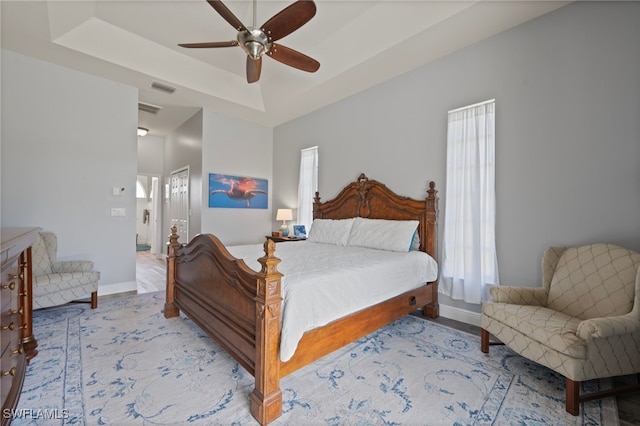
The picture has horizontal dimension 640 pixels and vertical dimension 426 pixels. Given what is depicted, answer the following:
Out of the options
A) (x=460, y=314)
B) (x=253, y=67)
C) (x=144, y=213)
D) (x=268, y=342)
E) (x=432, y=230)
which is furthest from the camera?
(x=144, y=213)

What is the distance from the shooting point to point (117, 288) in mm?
4086

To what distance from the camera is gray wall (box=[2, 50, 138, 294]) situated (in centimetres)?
338

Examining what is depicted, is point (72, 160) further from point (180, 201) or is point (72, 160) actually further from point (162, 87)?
point (180, 201)

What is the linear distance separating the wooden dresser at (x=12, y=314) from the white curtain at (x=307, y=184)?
145 inches

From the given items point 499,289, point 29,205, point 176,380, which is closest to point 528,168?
point 499,289

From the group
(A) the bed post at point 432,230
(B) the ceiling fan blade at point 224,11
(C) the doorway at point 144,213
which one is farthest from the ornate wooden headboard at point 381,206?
(C) the doorway at point 144,213

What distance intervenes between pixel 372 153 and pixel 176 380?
348cm

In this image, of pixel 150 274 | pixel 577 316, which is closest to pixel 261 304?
pixel 577 316

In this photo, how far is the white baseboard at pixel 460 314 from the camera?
3.00 m

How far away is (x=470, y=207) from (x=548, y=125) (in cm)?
102

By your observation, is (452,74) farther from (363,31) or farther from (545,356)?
(545,356)

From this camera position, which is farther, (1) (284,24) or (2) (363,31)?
(2) (363,31)

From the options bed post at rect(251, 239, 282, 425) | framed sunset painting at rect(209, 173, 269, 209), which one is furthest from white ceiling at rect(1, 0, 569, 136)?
bed post at rect(251, 239, 282, 425)

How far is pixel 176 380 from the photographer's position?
6.37ft
